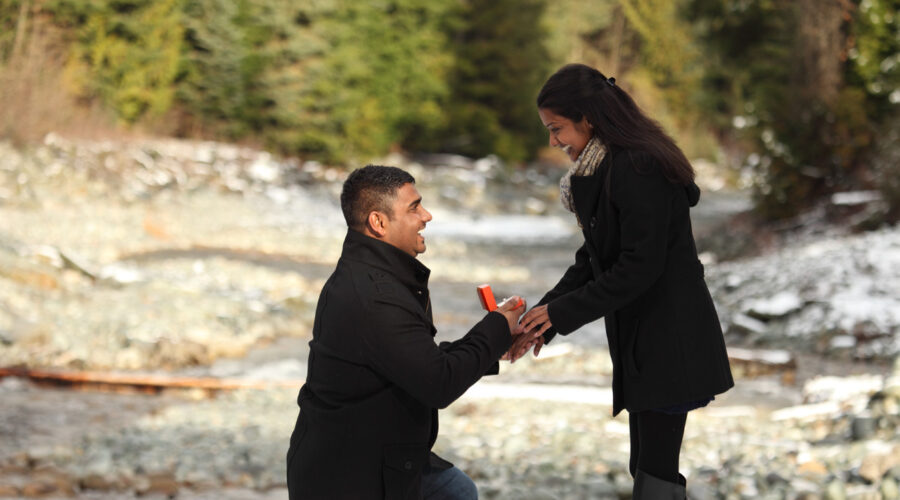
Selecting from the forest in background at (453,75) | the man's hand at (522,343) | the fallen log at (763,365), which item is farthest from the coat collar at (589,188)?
the forest in background at (453,75)

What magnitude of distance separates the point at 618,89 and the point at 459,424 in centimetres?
420

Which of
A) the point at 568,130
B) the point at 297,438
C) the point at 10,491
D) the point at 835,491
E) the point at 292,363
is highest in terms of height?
the point at 568,130

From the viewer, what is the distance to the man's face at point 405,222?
256 centimetres

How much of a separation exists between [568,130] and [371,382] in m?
1.04

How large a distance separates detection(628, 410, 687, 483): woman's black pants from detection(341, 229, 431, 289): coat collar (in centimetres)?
91

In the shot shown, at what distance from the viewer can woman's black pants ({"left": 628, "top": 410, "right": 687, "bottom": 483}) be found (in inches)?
117

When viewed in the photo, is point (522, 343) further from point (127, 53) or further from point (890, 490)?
point (127, 53)

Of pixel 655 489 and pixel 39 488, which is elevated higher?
pixel 655 489

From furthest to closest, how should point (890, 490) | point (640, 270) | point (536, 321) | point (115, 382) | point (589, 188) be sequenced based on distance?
1. point (115, 382)
2. point (890, 490)
3. point (536, 321)
4. point (589, 188)
5. point (640, 270)

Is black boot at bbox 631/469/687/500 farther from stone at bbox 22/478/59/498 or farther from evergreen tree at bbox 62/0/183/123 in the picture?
evergreen tree at bbox 62/0/183/123

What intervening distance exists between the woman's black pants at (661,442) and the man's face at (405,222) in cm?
94

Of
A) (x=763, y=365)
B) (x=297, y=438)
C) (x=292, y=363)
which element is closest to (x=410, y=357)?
(x=297, y=438)

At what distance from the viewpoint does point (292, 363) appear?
9055 millimetres

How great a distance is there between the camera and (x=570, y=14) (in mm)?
44281
